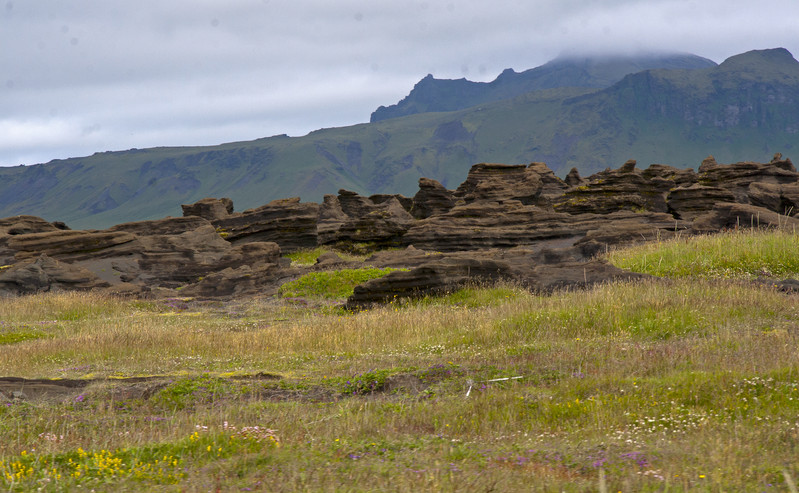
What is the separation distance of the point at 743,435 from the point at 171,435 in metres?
7.39

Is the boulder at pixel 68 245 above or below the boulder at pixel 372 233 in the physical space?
above

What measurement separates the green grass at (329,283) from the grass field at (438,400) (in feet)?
27.3

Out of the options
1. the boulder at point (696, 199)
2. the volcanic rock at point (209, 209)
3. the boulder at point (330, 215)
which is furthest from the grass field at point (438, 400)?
the volcanic rock at point (209, 209)

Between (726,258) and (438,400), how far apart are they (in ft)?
66.8

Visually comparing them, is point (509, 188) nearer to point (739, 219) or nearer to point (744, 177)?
point (744, 177)

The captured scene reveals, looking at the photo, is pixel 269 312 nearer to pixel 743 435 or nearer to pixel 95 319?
pixel 95 319

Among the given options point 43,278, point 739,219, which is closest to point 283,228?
point 43,278

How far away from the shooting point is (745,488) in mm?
6414

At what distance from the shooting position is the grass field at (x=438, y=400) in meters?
7.18

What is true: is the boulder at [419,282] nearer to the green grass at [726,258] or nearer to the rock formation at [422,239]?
the rock formation at [422,239]

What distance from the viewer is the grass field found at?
718 cm

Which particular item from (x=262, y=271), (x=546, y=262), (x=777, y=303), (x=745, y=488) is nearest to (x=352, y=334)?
(x=777, y=303)

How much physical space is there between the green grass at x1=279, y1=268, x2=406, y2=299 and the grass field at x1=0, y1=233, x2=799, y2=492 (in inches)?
327

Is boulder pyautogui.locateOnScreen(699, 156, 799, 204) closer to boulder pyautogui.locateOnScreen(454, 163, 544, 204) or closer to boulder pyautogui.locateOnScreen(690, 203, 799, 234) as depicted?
boulder pyautogui.locateOnScreen(454, 163, 544, 204)
